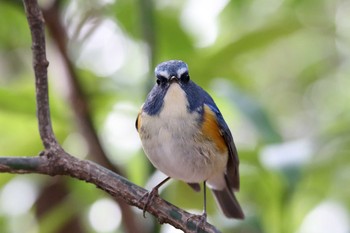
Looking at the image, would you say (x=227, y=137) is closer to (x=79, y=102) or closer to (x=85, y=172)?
(x=79, y=102)

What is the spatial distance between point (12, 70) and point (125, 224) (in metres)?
2.05

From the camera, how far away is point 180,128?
252cm

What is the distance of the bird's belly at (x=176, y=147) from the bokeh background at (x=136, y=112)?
0.17 metres

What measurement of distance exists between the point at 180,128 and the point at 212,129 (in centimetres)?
15

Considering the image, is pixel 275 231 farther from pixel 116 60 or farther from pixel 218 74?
pixel 116 60

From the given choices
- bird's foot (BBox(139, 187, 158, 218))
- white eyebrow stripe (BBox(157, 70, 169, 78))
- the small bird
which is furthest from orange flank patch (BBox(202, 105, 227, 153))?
bird's foot (BBox(139, 187, 158, 218))

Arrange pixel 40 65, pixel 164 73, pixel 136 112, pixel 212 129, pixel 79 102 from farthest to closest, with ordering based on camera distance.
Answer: pixel 136 112 → pixel 79 102 → pixel 212 129 → pixel 164 73 → pixel 40 65

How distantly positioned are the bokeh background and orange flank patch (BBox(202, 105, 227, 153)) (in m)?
0.13

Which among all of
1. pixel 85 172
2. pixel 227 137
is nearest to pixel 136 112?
pixel 227 137

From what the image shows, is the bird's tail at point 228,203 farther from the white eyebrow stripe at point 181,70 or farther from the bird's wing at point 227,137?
the white eyebrow stripe at point 181,70

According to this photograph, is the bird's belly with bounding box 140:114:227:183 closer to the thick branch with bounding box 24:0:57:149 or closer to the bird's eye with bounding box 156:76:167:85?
the bird's eye with bounding box 156:76:167:85

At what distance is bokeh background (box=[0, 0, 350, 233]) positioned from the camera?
2775 mm

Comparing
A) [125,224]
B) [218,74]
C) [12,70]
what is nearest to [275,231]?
[125,224]

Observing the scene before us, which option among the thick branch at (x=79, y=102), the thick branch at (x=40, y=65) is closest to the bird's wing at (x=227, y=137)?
the thick branch at (x=79, y=102)
